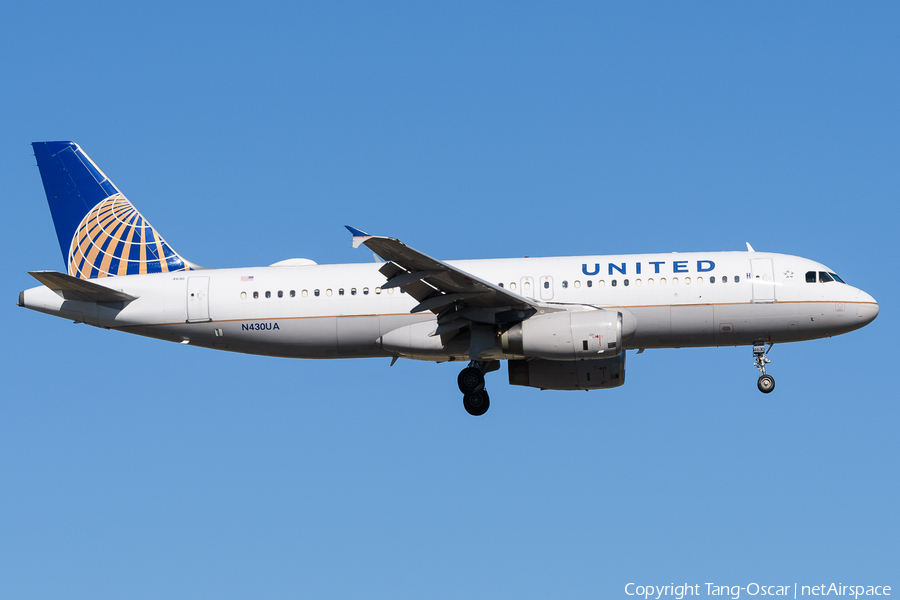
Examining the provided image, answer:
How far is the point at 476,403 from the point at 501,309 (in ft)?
10.5

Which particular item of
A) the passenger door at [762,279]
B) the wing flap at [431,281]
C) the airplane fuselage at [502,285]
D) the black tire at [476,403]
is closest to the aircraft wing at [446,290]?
the wing flap at [431,281]

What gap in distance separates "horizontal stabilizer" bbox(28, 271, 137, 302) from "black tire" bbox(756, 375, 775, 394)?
19.2 metres

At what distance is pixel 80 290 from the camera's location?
3055cm

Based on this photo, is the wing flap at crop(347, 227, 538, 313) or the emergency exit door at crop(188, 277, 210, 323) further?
the emergency exit door at crop(188, 277, 210, 323)

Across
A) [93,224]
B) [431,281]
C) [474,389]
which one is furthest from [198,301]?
[474,389]

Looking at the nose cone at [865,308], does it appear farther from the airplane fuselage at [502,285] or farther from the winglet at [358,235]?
the winglet at [358,235]

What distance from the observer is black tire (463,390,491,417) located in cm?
3033

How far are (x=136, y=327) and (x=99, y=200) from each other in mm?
5622

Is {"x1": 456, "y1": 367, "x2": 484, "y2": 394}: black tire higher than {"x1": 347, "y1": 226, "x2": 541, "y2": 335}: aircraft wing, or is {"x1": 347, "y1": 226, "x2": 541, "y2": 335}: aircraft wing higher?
{"x1": 347, "y1": 226, "x2": 541, "y2": 335}: aircraft wing

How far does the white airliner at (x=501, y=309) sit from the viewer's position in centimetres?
2866

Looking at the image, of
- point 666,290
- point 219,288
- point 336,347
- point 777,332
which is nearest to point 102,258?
point 219,288

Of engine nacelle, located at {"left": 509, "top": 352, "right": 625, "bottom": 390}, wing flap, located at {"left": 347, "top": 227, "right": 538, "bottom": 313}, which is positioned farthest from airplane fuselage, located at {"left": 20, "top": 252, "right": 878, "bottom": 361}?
engine nacelle, located at {"left": 509, "top": 352, "right": 625, "bottom": 390}

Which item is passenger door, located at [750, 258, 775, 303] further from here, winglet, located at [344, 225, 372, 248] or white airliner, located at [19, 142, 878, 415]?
winglet, located at [344, 225, 372, 248]

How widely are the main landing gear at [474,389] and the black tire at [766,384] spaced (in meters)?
8.19
